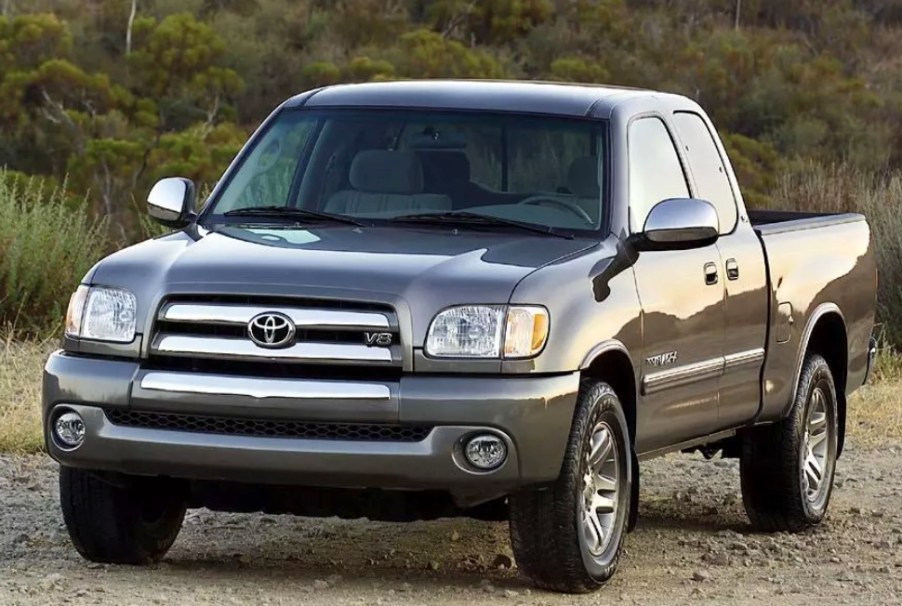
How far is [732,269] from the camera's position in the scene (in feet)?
26.0

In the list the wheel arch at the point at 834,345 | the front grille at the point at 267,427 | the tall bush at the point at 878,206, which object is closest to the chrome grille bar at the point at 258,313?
the front grille at the point at 267,427

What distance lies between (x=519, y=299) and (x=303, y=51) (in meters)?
35.5

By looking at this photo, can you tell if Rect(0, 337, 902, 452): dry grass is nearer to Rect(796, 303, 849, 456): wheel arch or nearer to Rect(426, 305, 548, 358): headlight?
Rect(796, 303, 849, 456): wheel arch

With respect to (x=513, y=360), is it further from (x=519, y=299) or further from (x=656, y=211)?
(x=656, y=211)

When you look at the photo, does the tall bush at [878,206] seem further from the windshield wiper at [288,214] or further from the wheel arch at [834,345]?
the windshield wiper at [288,214]

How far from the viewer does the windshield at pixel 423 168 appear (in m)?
7.37

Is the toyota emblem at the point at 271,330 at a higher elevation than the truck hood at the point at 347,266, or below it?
below

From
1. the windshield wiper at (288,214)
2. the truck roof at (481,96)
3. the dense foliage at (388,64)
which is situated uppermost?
the truck roof at (481,96)

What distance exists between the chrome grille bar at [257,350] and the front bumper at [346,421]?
7 centimetres

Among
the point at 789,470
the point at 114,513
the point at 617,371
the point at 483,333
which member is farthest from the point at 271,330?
the point at 789,470

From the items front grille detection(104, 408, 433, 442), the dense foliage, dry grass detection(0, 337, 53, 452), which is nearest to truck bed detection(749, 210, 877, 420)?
front grille detection(104, 408, 433, 442)

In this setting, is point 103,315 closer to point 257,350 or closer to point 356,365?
point 257,350

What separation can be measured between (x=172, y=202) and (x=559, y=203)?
1.37 metres

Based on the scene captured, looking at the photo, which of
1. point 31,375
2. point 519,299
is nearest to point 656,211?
point 519,299
